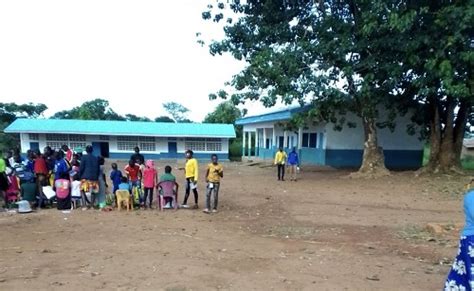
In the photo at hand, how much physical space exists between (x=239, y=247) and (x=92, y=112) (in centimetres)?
4918

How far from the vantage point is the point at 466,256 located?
3746 millimetres

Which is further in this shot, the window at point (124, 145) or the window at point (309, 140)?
the window at point (124, 145)

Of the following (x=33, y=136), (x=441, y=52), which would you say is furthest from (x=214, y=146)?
(x=441, y=52)

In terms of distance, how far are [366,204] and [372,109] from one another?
26.9 feet

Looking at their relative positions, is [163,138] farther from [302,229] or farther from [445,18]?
[302,229]

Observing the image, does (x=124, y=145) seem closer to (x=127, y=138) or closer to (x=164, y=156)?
(x=127, y=138)

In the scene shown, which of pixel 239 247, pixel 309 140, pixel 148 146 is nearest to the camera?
pixel 239 247

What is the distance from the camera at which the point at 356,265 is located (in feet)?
19.5

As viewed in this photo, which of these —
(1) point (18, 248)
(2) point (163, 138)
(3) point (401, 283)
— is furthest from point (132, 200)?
(2) point (163, 138)

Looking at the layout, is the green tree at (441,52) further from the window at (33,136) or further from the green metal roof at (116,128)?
the window at (33,136)

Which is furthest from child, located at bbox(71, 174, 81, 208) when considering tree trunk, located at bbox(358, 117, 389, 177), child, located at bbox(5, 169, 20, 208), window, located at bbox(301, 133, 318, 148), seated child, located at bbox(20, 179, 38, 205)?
window, located at bbox(301, 133, 318, 148)

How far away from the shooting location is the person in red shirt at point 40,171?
35.4 ft

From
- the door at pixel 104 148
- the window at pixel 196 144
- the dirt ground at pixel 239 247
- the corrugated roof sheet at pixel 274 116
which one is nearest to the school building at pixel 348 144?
the corrugated roof sheet at pixel 274 116

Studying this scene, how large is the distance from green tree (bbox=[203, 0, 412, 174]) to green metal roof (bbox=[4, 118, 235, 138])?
19064 millimetres
